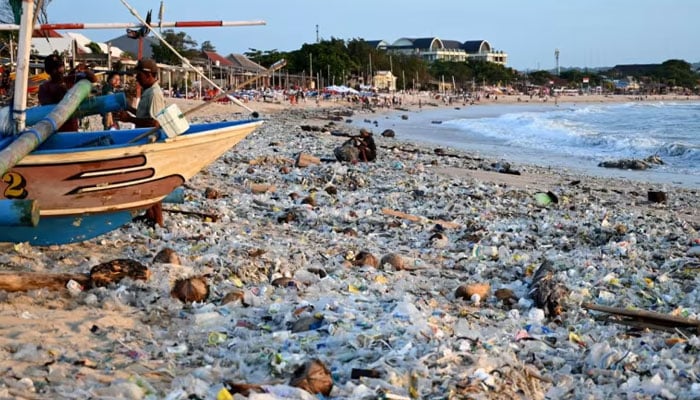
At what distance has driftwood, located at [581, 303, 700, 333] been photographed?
14.7ft

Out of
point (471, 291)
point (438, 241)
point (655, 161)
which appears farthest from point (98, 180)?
point (655, 161)

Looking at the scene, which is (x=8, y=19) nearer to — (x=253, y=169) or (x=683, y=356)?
(x=253, y=169)

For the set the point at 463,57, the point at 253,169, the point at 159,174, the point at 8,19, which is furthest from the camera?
the point at 463,57

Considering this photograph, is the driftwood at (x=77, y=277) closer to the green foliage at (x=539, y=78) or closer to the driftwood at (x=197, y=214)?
the driftwood at (x=197, y=214)

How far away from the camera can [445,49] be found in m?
147

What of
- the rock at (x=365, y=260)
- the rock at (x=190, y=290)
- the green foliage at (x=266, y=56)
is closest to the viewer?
the rock at (x=190, y=290)

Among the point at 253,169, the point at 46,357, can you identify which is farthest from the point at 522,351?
the point at 253,169

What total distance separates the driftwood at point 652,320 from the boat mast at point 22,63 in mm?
4813

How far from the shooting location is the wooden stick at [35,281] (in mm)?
4473

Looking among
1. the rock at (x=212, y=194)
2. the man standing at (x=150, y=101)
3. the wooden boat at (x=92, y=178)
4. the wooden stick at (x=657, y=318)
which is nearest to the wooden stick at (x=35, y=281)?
the wooden boat at (x=92, y=178)

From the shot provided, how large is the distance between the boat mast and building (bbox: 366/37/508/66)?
130910 millimetres

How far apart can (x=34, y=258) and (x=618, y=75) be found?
6974 inches

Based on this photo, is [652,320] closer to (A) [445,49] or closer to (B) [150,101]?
(B) [150,101]

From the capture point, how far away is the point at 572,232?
8.10 metres
